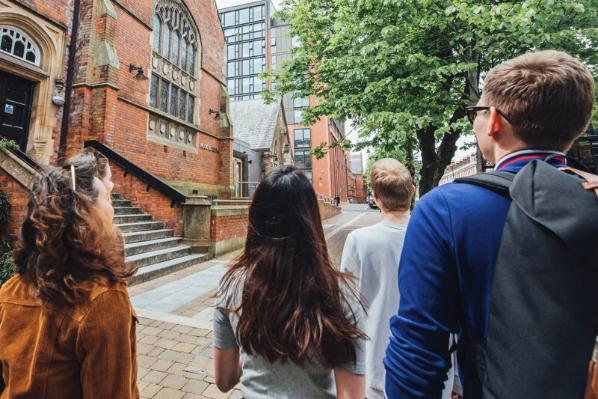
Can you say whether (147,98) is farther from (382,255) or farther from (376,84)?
(382,255)

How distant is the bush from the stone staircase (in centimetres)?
176

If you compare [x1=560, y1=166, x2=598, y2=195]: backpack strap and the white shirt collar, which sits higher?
the white shirt collar

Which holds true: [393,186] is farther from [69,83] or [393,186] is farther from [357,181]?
[357,181]

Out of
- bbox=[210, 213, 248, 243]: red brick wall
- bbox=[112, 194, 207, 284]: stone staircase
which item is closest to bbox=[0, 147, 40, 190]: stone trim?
bbox=[112, 194, 207, 284]: stone staircase

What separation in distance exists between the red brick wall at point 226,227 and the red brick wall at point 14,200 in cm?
414

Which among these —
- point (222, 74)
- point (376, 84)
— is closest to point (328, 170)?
point (222, 74)

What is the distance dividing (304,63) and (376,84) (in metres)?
4.27

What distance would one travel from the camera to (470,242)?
3.12 feet

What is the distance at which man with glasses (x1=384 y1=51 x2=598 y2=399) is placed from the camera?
37.3 inches

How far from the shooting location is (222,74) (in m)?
15.8

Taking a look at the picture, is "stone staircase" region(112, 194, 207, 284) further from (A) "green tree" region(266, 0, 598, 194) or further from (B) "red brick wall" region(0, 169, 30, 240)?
(A) "green tree" region(266, 0, 598, 194)

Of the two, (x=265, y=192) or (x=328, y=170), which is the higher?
(x=328, y=170)

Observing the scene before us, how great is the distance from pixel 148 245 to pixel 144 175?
2477mm

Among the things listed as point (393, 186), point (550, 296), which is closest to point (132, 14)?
point (393, 186)
